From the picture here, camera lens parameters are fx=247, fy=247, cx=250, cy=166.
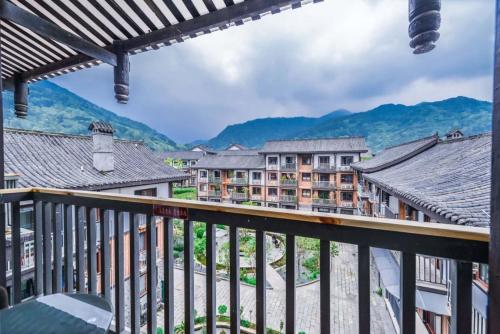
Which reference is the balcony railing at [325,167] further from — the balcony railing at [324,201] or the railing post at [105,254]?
the railing post at [105,254]

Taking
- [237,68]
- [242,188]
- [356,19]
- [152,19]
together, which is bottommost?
[242,188]

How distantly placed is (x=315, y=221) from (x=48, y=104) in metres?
5.54

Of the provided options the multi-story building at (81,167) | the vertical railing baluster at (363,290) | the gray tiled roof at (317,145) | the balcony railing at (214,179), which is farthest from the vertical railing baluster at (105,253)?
the balcony railing at (214,179)

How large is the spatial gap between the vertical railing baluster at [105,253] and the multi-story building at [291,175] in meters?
14.1

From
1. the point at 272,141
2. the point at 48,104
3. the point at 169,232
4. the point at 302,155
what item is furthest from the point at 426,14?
the point at 272,141

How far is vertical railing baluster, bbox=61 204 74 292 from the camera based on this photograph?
1.49 metres

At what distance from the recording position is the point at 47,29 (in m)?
1.73

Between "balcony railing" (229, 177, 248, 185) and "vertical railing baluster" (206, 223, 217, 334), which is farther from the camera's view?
"balcony railing" (229, 177, 248, 185)

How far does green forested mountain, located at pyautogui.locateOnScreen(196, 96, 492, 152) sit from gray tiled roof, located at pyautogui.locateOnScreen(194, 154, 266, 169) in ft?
4.38

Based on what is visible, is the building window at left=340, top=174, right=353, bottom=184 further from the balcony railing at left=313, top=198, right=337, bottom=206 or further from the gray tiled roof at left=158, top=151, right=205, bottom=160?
the gray tiled roof at left=158, top=151, right=205, bottom=160

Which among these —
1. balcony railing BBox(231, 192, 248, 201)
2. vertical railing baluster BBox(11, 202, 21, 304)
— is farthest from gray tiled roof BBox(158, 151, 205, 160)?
vertical railing baluster BBox(11, 202, 21, 304)

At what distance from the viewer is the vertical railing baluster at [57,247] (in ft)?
5.04

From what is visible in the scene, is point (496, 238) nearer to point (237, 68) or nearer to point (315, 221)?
point (315, 221)

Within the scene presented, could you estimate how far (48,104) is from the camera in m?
4.53
